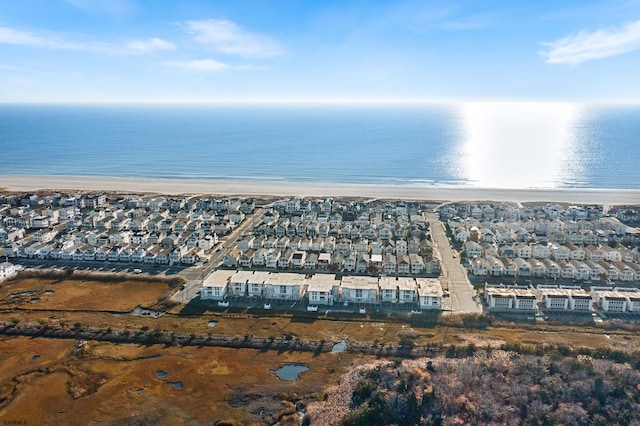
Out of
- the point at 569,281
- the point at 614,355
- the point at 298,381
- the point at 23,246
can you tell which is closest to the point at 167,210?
the point at 23,246

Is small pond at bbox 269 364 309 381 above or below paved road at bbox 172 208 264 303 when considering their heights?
below

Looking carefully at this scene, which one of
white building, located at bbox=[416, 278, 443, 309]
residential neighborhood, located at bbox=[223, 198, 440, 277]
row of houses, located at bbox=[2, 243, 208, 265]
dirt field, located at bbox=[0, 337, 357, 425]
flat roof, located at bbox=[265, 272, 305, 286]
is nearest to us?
dirt field, located at bbox=[0, 337, 357, 425]

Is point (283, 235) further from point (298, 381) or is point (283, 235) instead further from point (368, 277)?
point (298, 381)

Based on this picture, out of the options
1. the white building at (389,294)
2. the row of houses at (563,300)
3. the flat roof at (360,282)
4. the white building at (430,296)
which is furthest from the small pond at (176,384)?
the row of houses at (563,300)

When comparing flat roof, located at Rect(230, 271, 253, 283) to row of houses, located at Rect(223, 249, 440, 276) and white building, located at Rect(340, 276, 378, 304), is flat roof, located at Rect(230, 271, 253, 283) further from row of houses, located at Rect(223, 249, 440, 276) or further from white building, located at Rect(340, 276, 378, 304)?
white building, located at Rect(340, 276, 378, 304)

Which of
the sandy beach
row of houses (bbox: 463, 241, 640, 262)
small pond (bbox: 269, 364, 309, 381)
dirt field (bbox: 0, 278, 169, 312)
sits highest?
the sandy beach

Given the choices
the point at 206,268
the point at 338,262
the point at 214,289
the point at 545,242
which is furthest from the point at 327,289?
the point at 545,242

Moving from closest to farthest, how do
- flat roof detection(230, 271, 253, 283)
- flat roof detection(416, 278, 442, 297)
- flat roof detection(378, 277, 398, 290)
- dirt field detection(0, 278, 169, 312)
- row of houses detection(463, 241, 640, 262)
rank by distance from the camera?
flat roof detection(416, 278, 442, 297)
dirt field detection(0, 278, 169, 312)
flat roof detection(378, 277, 398, 290)
flat roof detection(230, 271, 253, 283)
row of houses detection(463, 241, 640, 262)

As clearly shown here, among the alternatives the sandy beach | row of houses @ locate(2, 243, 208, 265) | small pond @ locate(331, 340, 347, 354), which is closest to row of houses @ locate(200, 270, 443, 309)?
small pond @ locate(331, 340, 347, 354)
